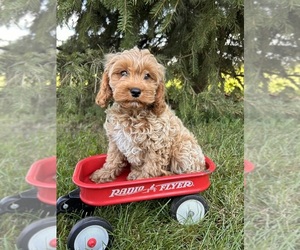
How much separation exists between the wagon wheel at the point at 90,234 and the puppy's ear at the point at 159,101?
35 cm

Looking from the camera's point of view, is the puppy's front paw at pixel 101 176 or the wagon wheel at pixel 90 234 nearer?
the wagon wheel at pixel 90 234

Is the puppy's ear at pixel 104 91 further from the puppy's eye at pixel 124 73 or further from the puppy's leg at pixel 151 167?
the puppy's leg at pixel 151 167

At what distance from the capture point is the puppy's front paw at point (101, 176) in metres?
1.15

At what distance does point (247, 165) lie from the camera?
1070 millimetres

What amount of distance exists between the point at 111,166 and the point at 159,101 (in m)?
0.26

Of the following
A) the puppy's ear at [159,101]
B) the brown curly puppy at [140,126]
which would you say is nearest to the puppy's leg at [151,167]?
the brown curly puppy at [140,126]

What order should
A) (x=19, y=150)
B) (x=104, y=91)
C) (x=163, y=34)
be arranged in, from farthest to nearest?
(x=163, y=34), (x=104, y=91), (x=19, y=150)

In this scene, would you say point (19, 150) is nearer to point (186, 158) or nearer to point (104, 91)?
point (104, 91)

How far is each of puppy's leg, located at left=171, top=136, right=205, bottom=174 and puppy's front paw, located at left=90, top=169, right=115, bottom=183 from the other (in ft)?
0.66

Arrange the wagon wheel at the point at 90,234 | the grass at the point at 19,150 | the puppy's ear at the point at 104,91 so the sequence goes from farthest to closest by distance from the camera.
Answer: the puppy's ear at the point at 104,91 < the wagon wheel at the point at 90,234 < the grass at the point at 19,150

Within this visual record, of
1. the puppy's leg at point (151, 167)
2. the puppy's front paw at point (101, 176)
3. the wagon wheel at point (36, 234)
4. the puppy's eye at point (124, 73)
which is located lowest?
the wagon wheel at point (36, 234)

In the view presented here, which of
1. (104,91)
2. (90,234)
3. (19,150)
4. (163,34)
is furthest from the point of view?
(163,34)

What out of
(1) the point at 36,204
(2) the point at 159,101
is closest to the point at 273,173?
(2) the point at 159,101

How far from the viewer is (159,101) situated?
109 cm
